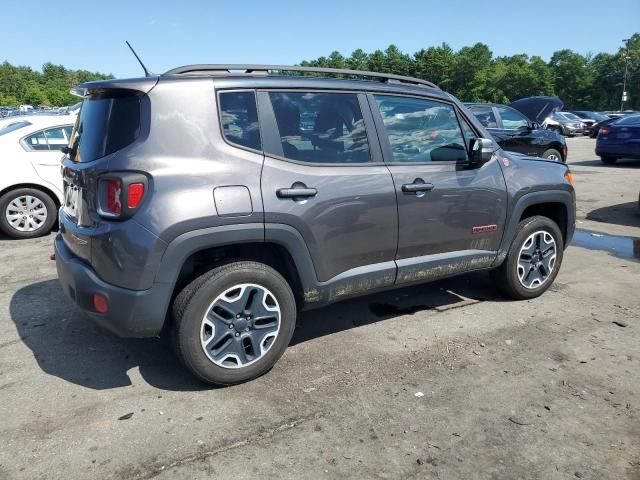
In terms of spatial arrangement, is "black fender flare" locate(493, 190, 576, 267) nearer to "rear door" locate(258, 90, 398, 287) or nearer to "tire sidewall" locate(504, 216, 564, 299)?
"tire sidewall" locate(504, 216, 564, 299)

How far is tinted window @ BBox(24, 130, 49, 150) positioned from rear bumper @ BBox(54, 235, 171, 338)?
498cm

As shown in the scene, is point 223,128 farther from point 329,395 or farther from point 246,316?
point 329,395

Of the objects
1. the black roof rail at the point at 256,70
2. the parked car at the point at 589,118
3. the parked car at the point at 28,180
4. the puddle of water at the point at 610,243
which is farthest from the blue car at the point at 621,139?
the parked car at the point at 589,118

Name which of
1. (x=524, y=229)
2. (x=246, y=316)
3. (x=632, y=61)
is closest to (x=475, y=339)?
(x=524, y=229)

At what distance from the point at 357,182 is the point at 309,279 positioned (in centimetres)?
72

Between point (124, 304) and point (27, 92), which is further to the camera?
point (27, 92)

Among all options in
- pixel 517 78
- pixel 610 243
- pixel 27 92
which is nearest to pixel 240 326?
pixel 610 243

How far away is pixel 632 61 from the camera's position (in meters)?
80.9

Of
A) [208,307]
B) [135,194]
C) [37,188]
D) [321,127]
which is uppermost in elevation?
[321,127]

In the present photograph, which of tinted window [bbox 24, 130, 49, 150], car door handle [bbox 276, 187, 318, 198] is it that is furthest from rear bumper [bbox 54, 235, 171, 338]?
tinted window [bbox 24, 130, 49, 150]

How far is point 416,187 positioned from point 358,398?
152 cm

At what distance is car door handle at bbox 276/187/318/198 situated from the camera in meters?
3.24

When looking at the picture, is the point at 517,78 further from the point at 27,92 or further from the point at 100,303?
the point at 100,303

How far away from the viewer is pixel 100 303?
3008 millimetres
